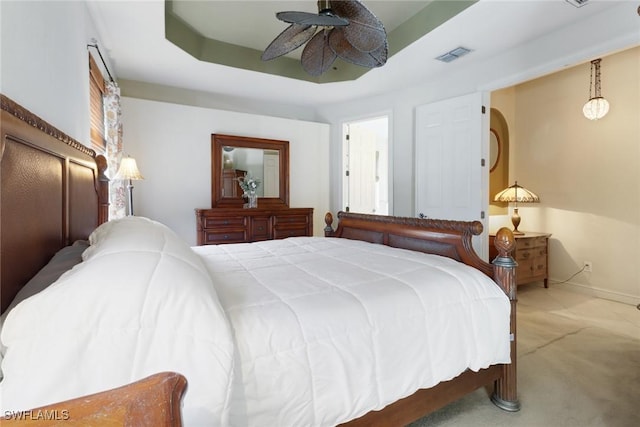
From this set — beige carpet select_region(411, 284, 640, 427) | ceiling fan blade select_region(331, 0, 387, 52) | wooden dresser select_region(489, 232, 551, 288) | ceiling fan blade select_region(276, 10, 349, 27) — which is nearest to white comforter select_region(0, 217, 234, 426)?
beige carpet select_region(411, 284, 640, 427)

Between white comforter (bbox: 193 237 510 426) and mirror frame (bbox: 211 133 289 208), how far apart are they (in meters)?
2.59

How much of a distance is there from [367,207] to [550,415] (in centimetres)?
386

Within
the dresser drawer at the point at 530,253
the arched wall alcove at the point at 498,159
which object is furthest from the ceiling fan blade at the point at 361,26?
the arched wall alcove at the point at 498,159

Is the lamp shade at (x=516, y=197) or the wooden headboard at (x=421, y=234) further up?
the lamp shade at (x=516, y=197)

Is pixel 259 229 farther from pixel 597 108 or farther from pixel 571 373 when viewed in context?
pixel 597 108

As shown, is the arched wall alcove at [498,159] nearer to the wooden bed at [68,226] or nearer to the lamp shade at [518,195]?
the lamp shade at [518,195]

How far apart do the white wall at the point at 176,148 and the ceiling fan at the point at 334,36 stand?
210cm

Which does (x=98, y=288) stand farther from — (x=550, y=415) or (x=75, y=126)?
(x=550, y=415)

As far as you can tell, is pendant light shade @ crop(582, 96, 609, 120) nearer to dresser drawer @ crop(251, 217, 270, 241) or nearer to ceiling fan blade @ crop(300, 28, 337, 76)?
ceiling fan blade @ crop(300, 28, 337, 76)

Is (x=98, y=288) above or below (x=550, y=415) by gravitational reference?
above

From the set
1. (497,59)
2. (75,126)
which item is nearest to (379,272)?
(75,126)

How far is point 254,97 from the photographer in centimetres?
451

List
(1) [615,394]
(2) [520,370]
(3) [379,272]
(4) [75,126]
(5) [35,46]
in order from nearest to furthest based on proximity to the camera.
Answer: (5) [35,46] → (3) [379,272] → (1) [615,394] → (4) [75,126] → (2) [520,370]

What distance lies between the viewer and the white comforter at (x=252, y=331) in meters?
0.64
